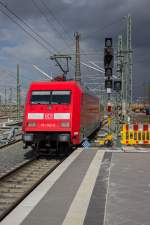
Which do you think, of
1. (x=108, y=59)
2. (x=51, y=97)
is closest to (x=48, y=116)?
(x=51, y=97)

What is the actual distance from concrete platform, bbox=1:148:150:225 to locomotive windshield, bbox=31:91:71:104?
13.4 ft

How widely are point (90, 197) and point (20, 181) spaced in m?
3.82

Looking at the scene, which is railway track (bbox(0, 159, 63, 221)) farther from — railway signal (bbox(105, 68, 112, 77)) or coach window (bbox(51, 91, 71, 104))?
railway signal (bbox(105, 68, 112, 77))

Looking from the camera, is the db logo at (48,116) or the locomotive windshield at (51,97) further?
the locomotive windshield at (51,97)

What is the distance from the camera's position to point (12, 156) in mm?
17484

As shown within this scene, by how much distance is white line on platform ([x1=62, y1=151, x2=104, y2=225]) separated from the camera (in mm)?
6863

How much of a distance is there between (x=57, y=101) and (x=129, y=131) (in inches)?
151

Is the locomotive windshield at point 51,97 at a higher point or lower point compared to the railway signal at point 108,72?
lower

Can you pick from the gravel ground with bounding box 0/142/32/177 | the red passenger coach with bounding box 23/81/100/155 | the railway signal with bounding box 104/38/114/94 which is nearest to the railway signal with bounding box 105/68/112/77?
the railway signal with bounding box 104/38/114/94

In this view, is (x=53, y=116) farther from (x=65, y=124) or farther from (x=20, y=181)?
(x=20, y=181)

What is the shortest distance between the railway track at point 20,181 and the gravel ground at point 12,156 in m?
0.52

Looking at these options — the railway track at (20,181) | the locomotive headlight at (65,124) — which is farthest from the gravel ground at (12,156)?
the locomotive headlight at (65,124)

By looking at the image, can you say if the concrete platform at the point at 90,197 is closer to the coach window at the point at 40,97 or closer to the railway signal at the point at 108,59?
the coach window at the point at 40,97

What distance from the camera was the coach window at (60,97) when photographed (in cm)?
1691
